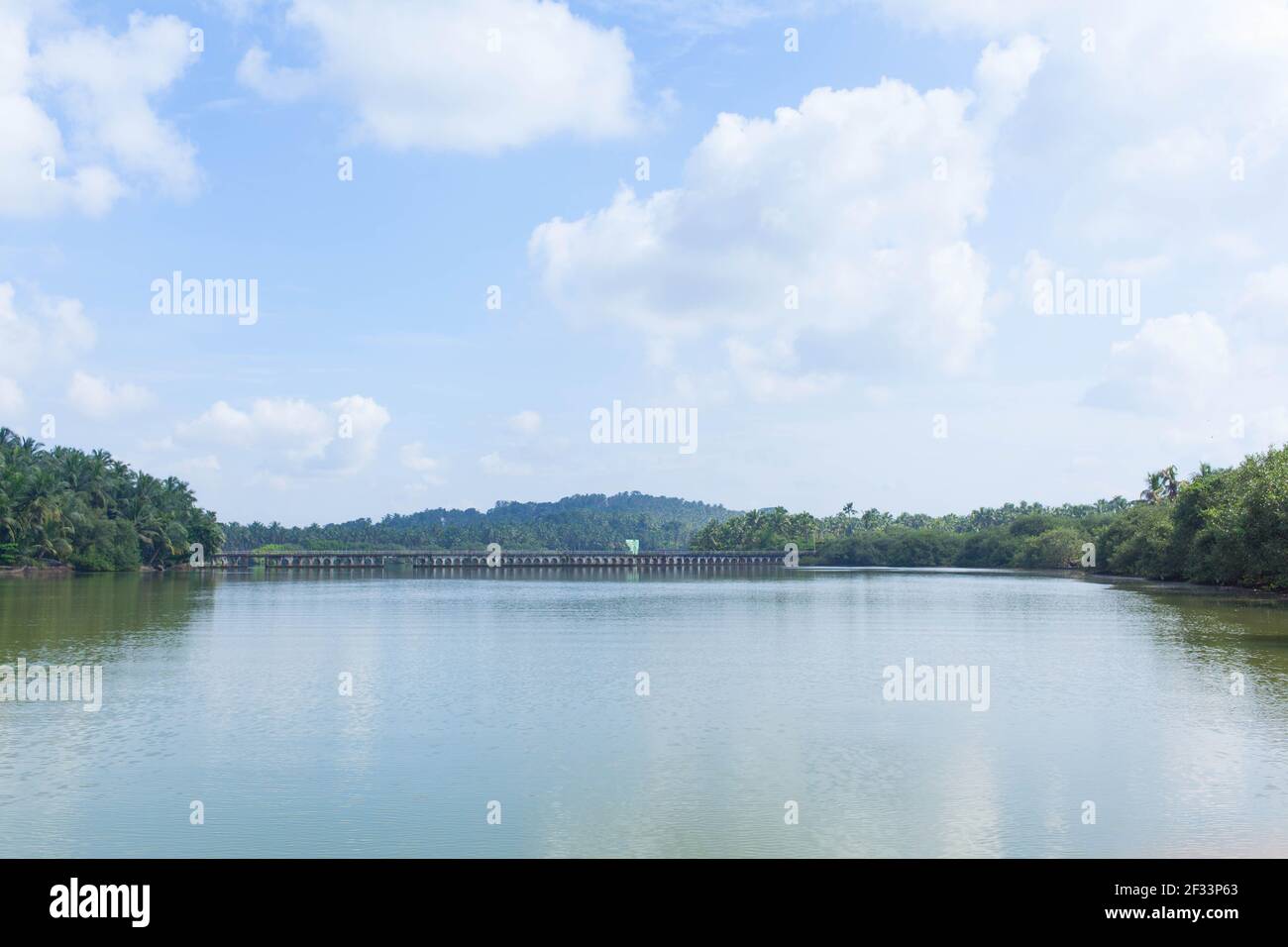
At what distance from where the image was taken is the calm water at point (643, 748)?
15836 mm

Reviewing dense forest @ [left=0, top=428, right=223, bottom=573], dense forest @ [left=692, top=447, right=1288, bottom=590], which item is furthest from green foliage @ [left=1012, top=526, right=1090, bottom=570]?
dense forest @ [left=0, top=428, right=223, bottom=573]

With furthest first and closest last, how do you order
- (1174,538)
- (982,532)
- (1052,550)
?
(982,532), (1052,550), (1174,538)

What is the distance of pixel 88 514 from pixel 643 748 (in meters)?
122

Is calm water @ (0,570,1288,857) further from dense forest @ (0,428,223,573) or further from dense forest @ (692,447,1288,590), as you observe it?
dense forest @ (0,428,223,573)

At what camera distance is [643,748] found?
72.0ft

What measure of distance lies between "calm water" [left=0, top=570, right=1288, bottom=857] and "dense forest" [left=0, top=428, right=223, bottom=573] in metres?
76.1

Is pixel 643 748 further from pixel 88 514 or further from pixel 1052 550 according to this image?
pixel 1052 550

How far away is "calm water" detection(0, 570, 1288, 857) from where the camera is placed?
623 inches

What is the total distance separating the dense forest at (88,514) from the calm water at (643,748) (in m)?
76.1

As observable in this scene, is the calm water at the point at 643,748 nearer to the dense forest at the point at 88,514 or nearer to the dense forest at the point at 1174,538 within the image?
the dense forest at the point at 1174,538

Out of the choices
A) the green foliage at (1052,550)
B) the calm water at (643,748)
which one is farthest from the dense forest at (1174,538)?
the calm water at (643,748)

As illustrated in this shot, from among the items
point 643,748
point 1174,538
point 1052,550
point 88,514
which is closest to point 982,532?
point 1052,550
